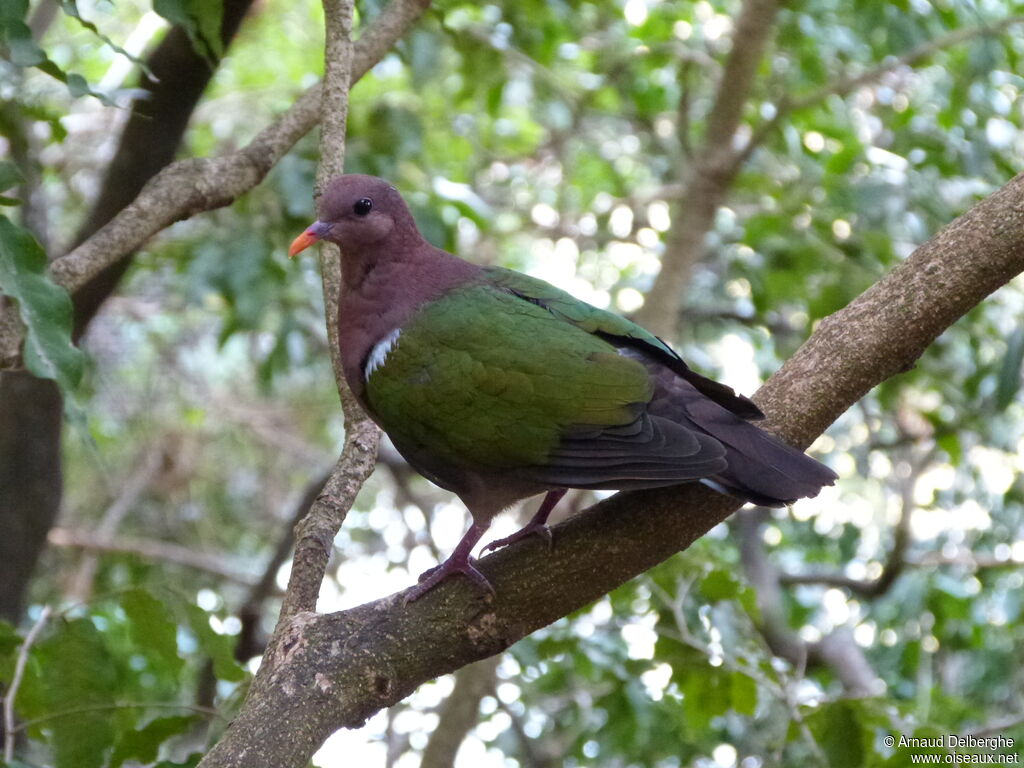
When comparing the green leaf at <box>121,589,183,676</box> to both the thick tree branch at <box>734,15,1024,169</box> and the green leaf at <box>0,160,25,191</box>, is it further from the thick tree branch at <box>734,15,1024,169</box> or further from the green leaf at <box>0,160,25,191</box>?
the thick tree branch at <box>734,15,1024,169</box>

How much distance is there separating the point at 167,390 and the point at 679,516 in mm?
4516

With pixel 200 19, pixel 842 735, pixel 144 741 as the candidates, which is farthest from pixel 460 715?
pixel 200 19

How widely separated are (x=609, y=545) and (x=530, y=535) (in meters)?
0.25

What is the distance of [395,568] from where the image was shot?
18.2ft

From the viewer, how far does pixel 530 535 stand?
2.26 m

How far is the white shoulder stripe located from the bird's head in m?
0.31

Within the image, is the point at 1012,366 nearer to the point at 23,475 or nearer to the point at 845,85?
the point at 845,85

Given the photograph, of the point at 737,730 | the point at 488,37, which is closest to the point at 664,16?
the point at 488,37

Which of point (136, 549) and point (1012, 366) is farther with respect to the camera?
point (136, 549)

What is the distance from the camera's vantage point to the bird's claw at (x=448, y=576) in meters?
2.04

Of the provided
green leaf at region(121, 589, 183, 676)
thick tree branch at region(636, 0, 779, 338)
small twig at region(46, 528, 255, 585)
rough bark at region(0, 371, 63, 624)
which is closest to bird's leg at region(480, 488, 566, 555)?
green leaf at region(121, 589, 183, 676)

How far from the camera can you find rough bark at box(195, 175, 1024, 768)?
6.25 ft

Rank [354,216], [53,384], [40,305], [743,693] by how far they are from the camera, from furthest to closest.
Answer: [53,384] < [743,693] < [354,216] < [40,305]

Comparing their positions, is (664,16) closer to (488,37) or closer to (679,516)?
(488,37)
